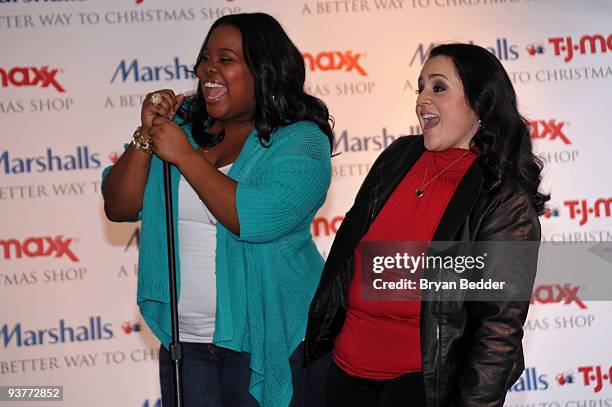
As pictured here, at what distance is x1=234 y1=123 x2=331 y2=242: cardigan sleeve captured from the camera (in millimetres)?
2229

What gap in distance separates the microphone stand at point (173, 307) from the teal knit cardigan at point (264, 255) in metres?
0.15

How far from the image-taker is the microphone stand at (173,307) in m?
2.12

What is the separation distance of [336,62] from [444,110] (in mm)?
2282

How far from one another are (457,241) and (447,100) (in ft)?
1.36

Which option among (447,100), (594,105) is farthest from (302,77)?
(594,105)

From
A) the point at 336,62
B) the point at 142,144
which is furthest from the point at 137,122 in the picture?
the point at 142,144

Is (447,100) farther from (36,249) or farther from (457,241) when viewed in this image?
(36,249)

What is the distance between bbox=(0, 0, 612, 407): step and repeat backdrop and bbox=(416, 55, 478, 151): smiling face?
7.06ft

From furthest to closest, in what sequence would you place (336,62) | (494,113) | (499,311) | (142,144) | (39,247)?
(336,62) → (39,247) → (142,144) → (494,113) → (499,311)

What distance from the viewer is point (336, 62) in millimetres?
4516

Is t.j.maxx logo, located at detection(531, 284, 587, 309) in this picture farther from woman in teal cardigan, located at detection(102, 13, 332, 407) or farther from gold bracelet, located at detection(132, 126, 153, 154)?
gold bracelet, located at detection(132, 126, 153, 154)

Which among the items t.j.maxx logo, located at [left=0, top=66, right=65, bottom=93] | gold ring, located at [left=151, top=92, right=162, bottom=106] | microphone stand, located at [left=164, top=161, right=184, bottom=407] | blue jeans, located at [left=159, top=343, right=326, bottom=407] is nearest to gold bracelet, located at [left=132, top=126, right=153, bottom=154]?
gold ring, located at [left=151, top=92, right=162, bottom=106]

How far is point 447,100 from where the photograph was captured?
2297mm

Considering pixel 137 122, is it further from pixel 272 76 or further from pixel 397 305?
pixel 397 305
